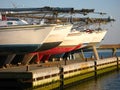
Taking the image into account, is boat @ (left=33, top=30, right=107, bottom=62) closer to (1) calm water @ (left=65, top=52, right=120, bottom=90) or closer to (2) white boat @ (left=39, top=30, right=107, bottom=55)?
(2) white boat @ (left=39, top=30, right=107, bottom=55)

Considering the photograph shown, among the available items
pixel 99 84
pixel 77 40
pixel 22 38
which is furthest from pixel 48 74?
pixel 77 40

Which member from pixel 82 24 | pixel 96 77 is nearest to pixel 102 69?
pixel 96 77

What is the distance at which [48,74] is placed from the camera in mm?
35062

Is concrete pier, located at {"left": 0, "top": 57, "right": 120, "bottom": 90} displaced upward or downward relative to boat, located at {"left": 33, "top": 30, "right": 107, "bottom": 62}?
downward

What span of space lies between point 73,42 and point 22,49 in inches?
679

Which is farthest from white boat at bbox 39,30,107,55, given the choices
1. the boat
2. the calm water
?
the calm water

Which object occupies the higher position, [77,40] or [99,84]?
[77,40]

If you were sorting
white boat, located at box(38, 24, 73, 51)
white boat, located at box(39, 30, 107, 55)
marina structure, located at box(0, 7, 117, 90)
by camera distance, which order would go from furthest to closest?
1. white boat, located at box(39, 30, 107, 55)
2. white boat, located at box(38, 24, 73, 51)
3. marina structure, located at box(0, 7, 117, 90)

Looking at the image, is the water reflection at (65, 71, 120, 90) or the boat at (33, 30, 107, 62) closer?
the water reflection at (65, 71, 120, 90)

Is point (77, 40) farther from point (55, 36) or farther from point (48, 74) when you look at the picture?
point (48, 74)

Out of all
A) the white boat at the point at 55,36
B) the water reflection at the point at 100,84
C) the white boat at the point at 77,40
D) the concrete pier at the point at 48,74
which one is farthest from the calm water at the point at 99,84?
the white boat at the point at 77,40

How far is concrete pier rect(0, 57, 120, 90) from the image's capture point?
3241cm

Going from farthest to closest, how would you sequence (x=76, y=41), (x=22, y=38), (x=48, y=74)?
(x=76, y=41) < (x=22, y=38) < (x=48, y=74)

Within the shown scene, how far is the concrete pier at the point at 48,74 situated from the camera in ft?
106
